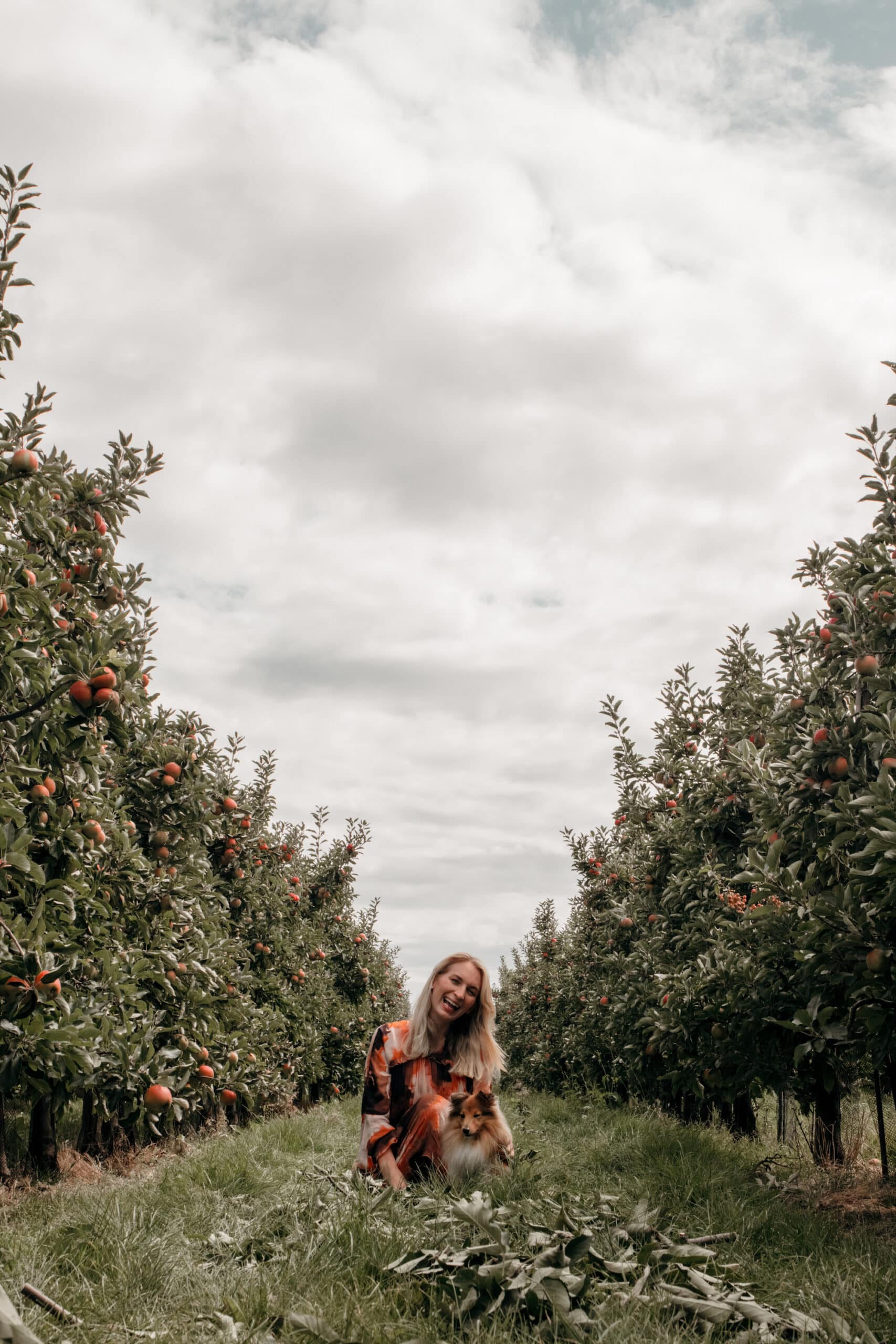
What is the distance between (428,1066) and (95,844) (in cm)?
243

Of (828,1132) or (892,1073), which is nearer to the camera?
(892,1073)

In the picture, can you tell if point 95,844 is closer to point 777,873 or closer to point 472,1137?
point 472,1137

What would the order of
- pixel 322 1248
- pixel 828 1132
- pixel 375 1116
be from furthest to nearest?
pixel 828 1132, pixel 375 1116, pixel 322 1248

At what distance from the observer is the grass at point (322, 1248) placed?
2857mm

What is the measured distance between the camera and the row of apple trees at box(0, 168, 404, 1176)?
4234 mm

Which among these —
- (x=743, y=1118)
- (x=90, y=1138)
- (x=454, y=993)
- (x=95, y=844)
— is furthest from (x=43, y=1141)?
(x=743, y=1118)

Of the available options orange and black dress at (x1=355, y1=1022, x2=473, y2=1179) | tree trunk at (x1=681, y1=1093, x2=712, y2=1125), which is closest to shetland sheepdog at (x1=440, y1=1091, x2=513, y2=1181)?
orange and black dress at (x1=355, y1=1022, x2=473, y2=1179)

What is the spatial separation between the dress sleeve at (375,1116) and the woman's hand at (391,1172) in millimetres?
45

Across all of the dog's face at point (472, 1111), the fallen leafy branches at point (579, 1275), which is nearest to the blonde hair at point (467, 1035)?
the dog's face at point (472, 1111)

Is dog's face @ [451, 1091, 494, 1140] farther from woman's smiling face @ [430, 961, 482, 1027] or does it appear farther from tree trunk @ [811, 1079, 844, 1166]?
tree trunk @ [811, 1079, 844, 1166]

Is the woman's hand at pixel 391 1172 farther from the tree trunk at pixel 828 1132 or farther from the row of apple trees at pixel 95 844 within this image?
the tree trunk at pixel 828 1132

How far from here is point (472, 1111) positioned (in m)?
4.69

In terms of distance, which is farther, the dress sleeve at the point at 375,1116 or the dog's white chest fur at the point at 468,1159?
the dress sleeve at the point at 375,1116

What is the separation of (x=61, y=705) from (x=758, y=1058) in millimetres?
5128
